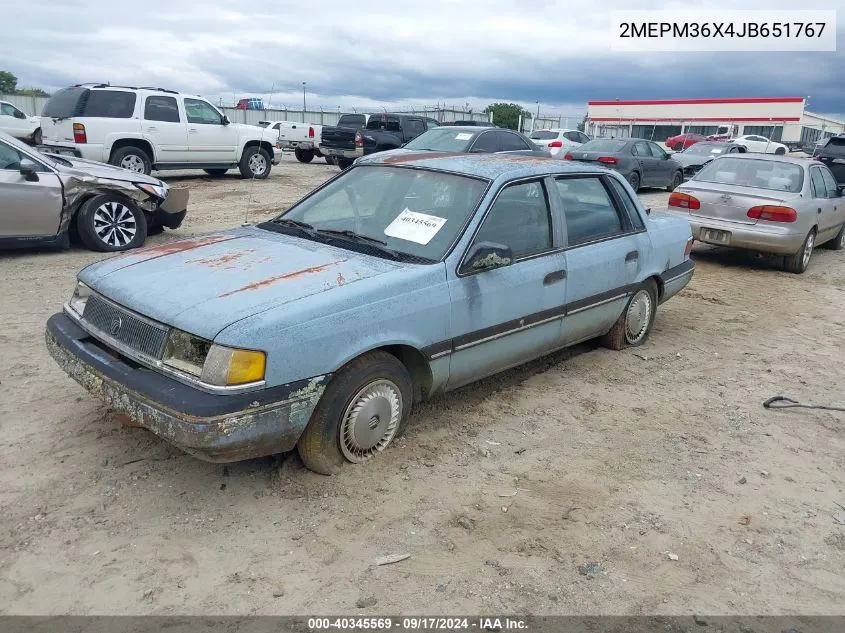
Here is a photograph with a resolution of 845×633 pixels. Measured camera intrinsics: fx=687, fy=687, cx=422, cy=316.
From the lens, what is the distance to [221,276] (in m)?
3.52

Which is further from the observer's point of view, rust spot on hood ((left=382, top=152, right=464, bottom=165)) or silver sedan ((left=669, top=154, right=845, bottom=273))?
silver sedan ((left=669, top=154, right=845, bottom=273))

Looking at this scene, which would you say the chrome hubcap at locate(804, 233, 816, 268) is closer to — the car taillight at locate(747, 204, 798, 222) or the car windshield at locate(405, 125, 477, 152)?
the car taillight at locate(747, 204, 798, 222)

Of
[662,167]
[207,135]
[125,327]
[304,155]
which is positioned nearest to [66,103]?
[207,135]

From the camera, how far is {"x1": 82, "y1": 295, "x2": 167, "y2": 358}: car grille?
3.22 m

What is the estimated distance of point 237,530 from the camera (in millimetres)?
3143

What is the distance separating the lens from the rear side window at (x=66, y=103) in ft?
42.8

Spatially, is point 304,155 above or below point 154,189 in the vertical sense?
above

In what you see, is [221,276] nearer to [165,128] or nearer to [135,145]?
[135,145]

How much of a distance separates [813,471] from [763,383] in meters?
1.41

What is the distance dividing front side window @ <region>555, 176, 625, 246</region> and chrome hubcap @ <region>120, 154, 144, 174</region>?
10783 mm

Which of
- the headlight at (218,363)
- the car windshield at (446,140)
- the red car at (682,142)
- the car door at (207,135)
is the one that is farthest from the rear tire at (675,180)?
the red car at (682,142)

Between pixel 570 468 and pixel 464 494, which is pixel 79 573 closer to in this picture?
pixel 464 494

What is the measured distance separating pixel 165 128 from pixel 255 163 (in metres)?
2.77

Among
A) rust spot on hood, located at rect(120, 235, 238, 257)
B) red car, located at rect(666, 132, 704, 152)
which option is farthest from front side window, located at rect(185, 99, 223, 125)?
red car, located at rect(666, 132, 704, 152)
